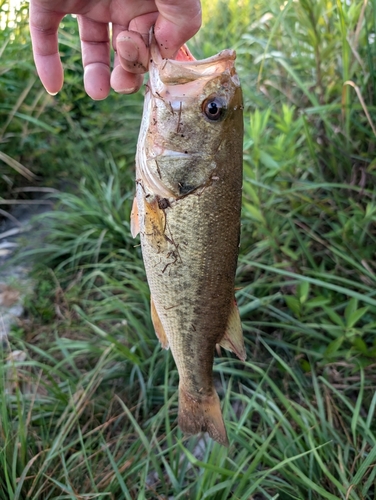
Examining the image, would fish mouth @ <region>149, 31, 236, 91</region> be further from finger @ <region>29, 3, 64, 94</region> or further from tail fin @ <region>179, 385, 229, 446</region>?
tail fin @ <region>179, 385, 229, 446</region>

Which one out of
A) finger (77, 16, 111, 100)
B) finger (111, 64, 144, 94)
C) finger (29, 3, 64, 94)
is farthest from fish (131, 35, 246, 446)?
finger (29, 3, 64, 94)

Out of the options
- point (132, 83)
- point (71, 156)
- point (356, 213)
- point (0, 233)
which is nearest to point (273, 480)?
point (356, 213)

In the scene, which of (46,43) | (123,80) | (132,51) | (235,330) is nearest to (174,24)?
(132,51)

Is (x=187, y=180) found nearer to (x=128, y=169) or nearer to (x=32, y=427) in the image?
(x=32, y=427)

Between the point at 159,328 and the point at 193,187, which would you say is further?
the point at 159,328

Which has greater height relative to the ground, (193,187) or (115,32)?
(115,32)

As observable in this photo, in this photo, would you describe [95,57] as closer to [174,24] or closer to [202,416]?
[174,24]
